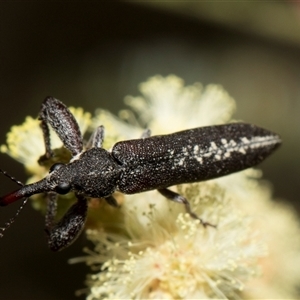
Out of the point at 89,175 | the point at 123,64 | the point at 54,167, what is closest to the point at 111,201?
the point at 89,175

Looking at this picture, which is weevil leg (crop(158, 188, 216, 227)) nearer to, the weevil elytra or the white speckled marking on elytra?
the weevil elytra

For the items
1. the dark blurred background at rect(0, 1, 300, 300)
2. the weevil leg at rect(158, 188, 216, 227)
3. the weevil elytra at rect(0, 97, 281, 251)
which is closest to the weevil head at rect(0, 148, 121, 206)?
the weevil elytra at rect(0, 97, 281, 251)

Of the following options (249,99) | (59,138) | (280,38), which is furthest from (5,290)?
(280,38)

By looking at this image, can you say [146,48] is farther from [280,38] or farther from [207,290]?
[207,290]

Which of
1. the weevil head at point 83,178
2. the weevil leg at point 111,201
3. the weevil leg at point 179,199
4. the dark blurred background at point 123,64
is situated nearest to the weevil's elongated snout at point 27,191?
the weevil head at point 83,178

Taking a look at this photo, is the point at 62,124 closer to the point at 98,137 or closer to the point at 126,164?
the point at 98,137

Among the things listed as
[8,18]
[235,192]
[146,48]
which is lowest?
[235,192]

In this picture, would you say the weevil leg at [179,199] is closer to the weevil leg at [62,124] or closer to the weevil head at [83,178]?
the weevil head at [83,178]
